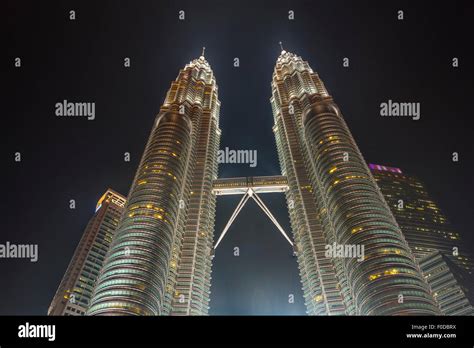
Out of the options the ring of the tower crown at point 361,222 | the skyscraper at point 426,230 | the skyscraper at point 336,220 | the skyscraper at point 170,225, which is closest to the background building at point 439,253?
the skyscraper at point 426,230

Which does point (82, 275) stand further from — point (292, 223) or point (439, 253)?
point (439, 253)

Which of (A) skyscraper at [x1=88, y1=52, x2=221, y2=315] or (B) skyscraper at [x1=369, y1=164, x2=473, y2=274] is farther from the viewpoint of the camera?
(B) skyscraper at [x1=369, y1=164, x2=473, y2=274]

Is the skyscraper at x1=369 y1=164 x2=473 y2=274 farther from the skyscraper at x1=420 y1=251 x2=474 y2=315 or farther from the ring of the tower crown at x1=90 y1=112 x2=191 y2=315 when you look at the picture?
the ring of the tower crown at x1=90 y1=112 x2=191 y2=315

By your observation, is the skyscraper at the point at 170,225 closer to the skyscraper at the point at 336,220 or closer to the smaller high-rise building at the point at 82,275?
the skyscraper at the point at 336,220

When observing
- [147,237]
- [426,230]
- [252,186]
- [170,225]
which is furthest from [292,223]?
[426,230]

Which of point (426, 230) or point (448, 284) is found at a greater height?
point (426, 230)

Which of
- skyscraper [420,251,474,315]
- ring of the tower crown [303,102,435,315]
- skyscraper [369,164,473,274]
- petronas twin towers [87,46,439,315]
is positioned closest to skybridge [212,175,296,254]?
petronas twin towers [87,46,439,315]
